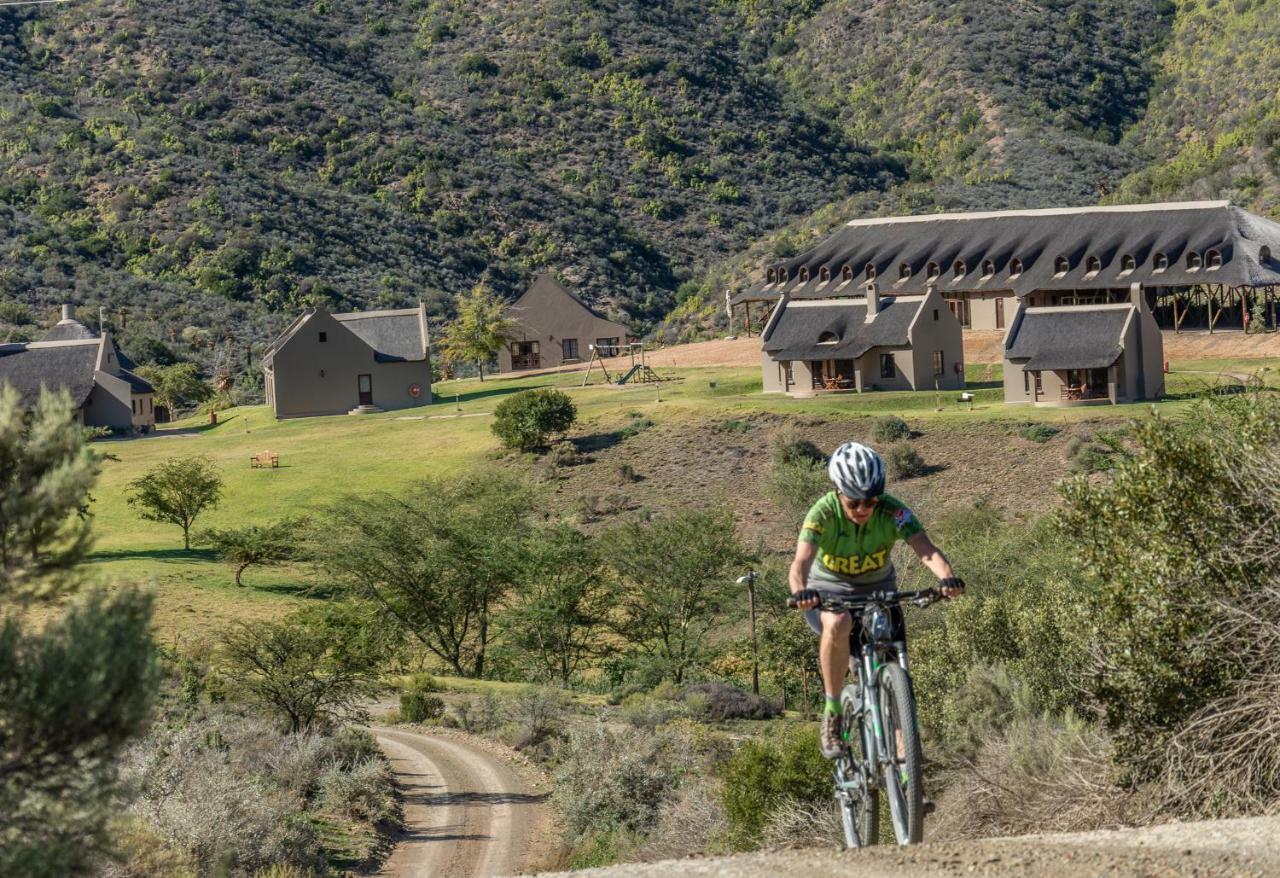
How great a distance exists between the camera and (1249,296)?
88750mm

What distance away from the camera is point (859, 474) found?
1077cm

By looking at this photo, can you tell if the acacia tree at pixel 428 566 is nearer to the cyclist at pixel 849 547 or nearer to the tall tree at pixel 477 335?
the tall tree at pixel 477 335

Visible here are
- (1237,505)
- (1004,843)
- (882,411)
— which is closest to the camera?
(1004,843)

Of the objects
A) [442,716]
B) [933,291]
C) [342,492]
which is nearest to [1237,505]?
[442,716]

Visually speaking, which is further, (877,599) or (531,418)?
(531,418)

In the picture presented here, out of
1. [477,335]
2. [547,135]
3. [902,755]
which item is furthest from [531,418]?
[547,135]

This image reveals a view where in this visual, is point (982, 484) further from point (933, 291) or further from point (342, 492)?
point (342, 492)

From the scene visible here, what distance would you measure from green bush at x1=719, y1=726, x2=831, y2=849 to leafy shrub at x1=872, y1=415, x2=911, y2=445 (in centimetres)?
4556

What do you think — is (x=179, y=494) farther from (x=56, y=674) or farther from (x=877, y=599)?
(x=56, y=674)

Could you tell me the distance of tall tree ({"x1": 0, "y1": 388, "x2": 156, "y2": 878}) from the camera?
9.29 m

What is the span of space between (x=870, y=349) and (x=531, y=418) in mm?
16257

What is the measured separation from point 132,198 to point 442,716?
9051 centimetres

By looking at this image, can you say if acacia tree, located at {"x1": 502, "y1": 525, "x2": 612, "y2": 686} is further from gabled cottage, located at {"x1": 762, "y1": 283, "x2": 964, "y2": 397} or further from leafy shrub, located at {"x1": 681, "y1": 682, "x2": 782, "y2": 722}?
gabled cottage, located at {"x1": 762, "y1": 283, "x2": 964, "y2": 397}

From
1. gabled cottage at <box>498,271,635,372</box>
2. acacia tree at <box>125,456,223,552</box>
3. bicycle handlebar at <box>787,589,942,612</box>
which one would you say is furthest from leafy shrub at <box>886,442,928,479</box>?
bicycle handlebar at <box>787,589,942,612</box>
